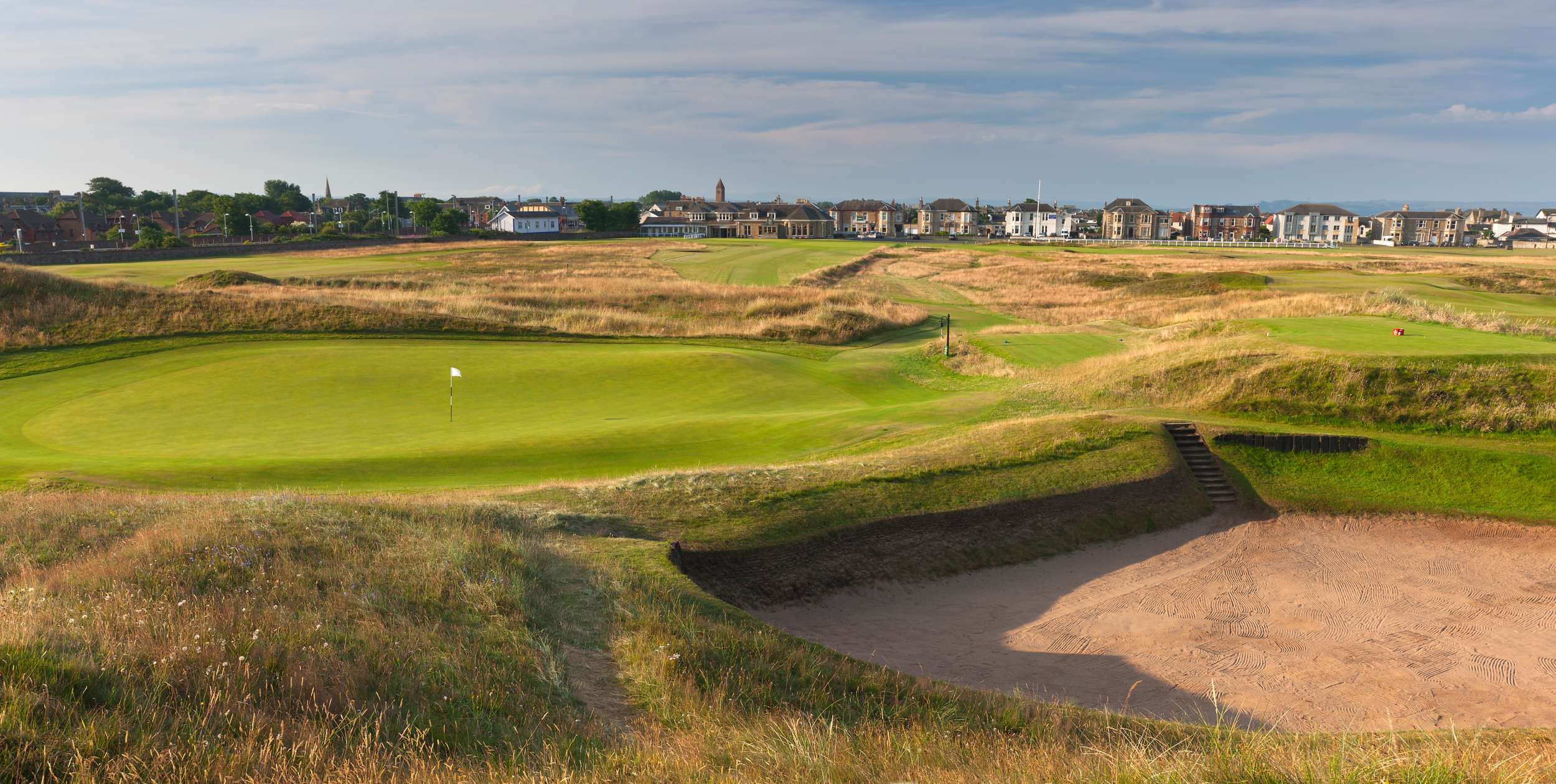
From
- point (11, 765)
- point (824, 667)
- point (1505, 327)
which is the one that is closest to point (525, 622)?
point (824, 667)

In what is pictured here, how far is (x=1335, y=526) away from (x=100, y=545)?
2044cm

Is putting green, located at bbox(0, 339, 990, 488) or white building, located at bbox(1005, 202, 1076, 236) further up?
white building, located at bbox(1005, 202, 1076, 236)

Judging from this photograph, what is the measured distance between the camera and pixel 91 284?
3856 cm

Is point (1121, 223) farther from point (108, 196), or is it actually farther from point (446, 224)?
point (108, 196)

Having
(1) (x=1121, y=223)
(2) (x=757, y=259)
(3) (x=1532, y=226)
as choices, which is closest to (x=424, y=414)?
(2) (x=757, y=259)

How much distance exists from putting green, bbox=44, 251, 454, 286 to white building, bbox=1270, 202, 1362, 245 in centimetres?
15849

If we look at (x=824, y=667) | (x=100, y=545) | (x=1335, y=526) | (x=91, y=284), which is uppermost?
(x=91, y=284)

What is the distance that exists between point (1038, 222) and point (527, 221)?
100 m

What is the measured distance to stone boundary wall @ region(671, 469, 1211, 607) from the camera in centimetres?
1321

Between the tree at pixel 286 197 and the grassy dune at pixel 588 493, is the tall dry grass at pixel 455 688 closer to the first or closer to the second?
the grassy dune at pixel 588 493

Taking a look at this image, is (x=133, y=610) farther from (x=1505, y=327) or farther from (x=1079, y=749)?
(x=1505, y=327)

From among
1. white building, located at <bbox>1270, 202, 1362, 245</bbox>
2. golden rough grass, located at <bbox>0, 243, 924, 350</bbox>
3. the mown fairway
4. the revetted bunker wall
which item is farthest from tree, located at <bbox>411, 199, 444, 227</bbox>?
white building, located at <bbox>1270, 202, 1362, 245</bbox>

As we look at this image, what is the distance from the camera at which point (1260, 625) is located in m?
13.6

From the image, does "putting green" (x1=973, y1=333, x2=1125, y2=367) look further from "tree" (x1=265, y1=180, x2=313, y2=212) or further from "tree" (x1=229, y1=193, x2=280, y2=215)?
"tree" (x1=265, y1=180, x2=313, y2=212)
